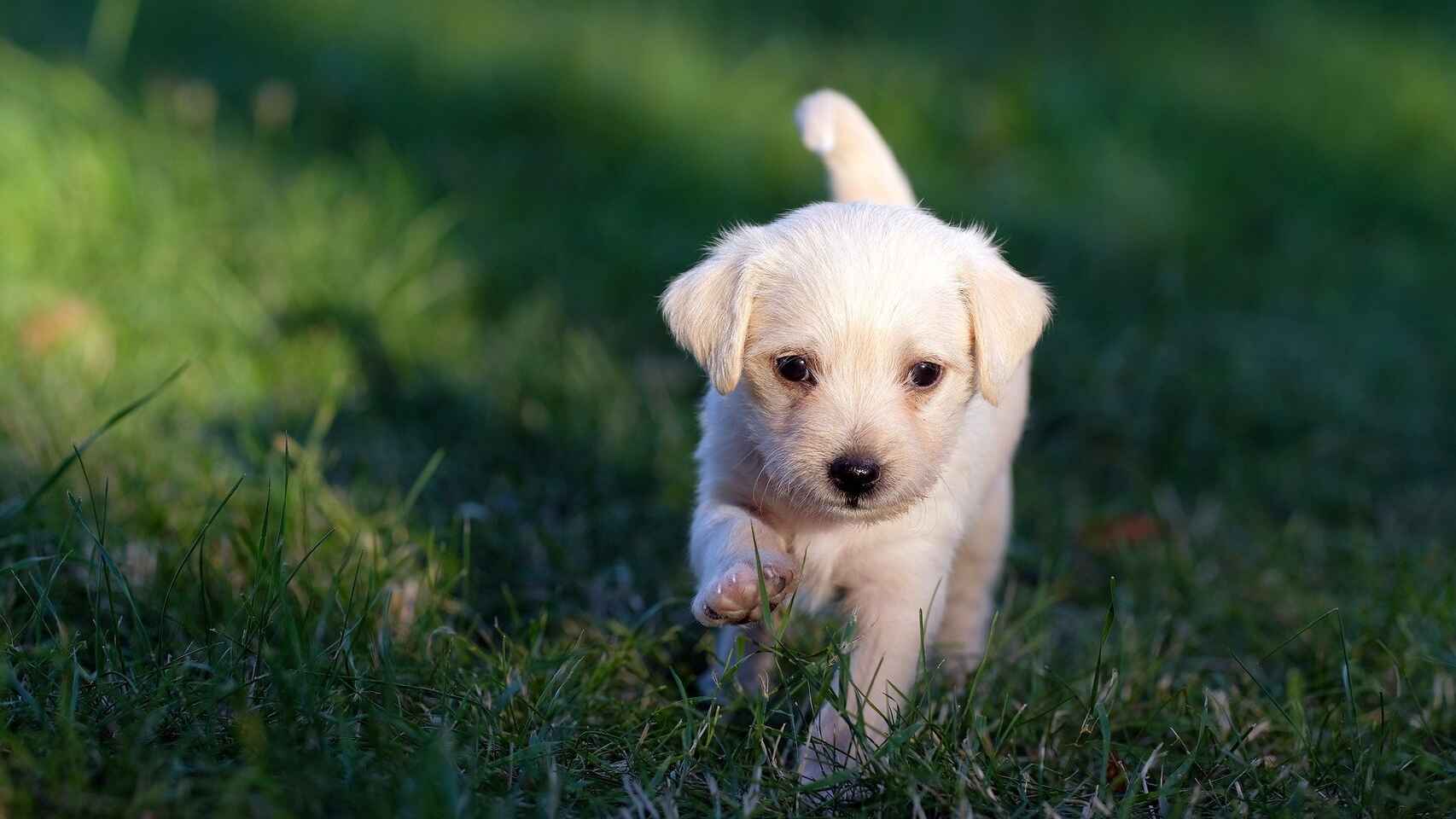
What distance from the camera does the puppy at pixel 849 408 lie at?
2.64 meters

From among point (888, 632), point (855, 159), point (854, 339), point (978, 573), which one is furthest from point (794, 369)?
point (978, 573)

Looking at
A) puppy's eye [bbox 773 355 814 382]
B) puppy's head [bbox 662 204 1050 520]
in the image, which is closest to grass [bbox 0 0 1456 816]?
puppy's head [bbox 662 204 1050 520]

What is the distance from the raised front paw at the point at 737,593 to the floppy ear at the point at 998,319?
595mm

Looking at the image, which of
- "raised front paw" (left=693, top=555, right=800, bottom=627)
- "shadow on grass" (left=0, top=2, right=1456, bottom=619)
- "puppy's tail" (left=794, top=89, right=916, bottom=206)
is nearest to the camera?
"raised front paw" (left=693, top=555, right=800, bottom=627)

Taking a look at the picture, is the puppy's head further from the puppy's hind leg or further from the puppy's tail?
the puppy's hind leg

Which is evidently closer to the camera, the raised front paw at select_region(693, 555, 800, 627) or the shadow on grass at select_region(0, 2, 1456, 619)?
the raised front paw at select_region(693, 555, 800, 627)

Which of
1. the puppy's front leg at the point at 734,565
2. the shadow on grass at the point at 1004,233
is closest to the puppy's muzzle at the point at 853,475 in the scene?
the puppy's front leg at the point at 734,565

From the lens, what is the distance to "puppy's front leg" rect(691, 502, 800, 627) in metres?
2.51

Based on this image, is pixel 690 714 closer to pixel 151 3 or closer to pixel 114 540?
pixel 114 540

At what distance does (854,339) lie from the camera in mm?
2674

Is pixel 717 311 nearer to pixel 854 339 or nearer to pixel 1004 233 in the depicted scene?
pixel 854 339

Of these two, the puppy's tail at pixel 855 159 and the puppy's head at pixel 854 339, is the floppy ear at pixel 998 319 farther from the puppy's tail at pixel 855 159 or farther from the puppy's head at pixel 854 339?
the puppy's tail at pixel 855 159

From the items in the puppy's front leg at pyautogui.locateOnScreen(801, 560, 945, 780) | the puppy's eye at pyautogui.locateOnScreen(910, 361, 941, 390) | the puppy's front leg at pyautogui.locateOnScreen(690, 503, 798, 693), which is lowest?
the puppy's front leg at pyautogui.locateOnScreen(801, 560, 945, 780)

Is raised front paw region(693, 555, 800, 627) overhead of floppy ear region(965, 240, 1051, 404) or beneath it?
beneath
